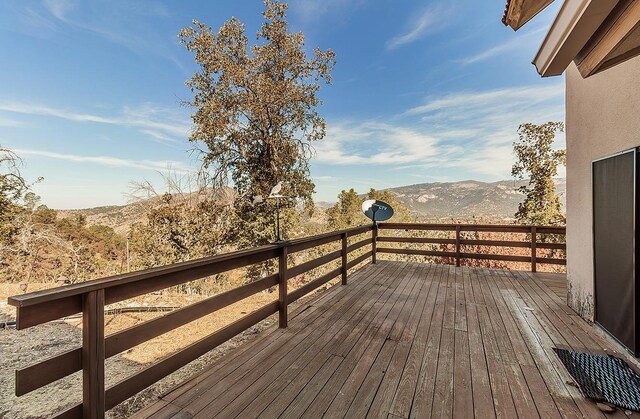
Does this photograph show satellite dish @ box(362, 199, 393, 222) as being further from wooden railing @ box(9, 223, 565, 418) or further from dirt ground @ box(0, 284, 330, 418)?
wooden railing @ box(9, 223, 565, 418)

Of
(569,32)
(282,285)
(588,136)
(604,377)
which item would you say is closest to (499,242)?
(588,136)

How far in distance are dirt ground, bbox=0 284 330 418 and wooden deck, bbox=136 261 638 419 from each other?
83 cm

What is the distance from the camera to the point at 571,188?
11.5 ft

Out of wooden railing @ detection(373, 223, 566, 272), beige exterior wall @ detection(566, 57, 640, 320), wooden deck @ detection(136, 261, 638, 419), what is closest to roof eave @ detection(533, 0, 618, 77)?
beige exterior wall @ detection(566, 57, 640, 320)

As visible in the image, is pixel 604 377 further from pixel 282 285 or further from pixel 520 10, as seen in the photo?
pixel 520 10

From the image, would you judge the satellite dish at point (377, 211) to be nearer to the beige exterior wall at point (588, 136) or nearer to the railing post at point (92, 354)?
the beige exterior wall at point (588, 136)

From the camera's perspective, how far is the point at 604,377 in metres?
2.02

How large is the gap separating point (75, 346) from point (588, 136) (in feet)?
29.9

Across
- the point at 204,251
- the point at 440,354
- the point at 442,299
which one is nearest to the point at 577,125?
the point at 442,299

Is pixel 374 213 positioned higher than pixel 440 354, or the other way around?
pixel 374 213

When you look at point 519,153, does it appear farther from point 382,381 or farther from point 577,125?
point 382,381

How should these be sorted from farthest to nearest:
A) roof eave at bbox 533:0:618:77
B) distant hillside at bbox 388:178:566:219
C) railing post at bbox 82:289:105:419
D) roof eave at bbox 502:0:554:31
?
distant hillside at bbox 388:178:566:219 < roof eave at bbox 502:0:554:31 < roof eave at bbox 533:0:618:77 < railing post at bbox 82:289:105:419

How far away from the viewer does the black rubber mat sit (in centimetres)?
176

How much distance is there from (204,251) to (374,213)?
7713 mm
